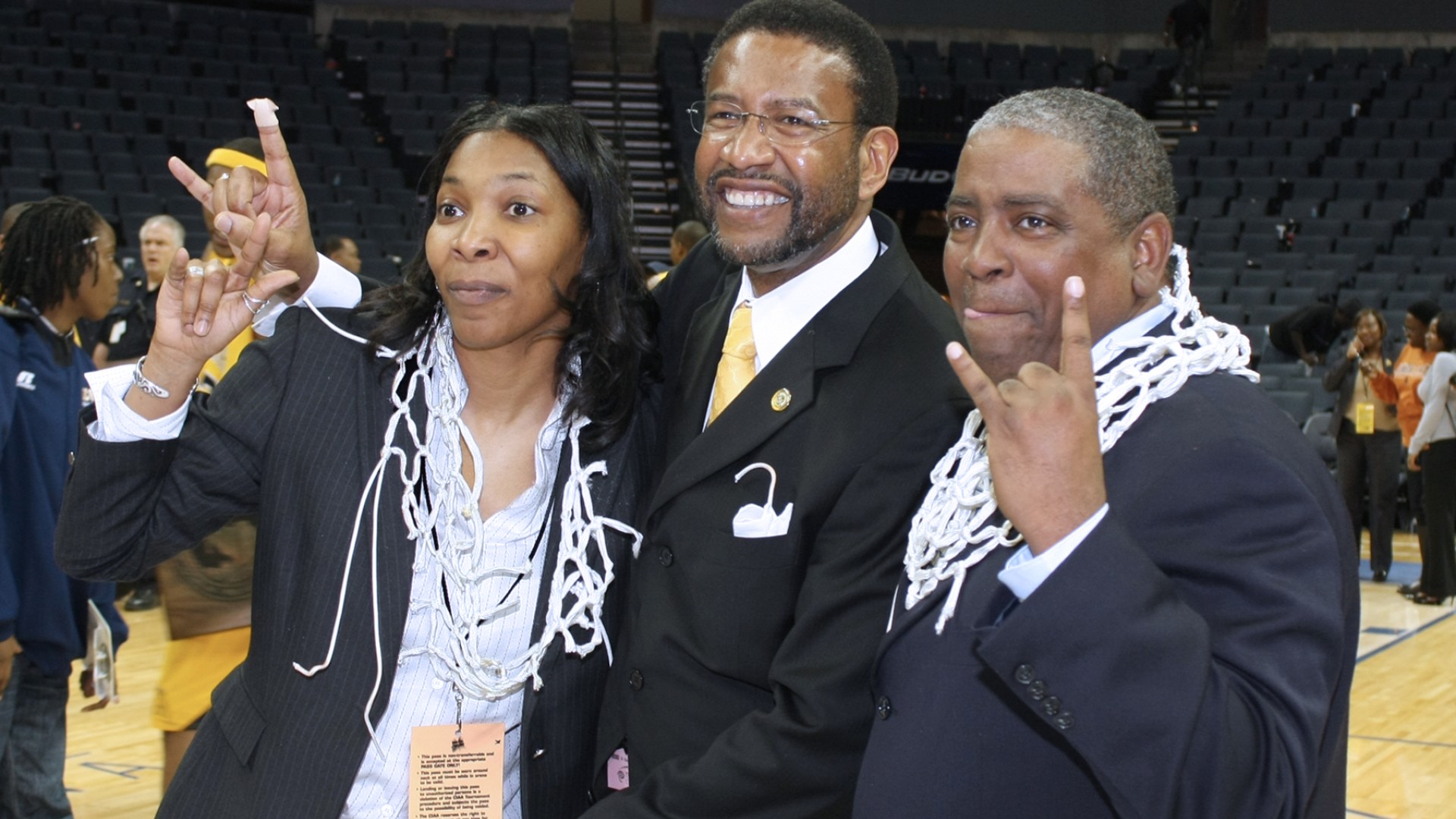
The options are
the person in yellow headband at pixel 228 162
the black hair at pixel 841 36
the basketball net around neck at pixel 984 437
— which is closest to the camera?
the basketball net around neck at pixel 984 437

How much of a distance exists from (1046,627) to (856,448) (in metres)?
0.52

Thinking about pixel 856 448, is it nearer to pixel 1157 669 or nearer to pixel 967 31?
pixel 1157 669

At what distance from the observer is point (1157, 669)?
4.08 feet

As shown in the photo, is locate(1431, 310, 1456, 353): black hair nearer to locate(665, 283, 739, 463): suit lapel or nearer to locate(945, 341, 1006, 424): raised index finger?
locate(665, 283, 739, 463): suit lapel

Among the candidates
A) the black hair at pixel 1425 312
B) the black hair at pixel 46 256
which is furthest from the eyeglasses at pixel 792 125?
the black hair at pixel 1425 312

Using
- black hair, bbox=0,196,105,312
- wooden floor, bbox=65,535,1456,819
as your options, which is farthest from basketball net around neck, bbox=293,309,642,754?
wooden floor, bbox=65,535,1456,819

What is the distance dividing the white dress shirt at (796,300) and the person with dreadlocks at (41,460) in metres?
2.13

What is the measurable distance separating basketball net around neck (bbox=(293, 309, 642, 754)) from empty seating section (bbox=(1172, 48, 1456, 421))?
28.3 feet

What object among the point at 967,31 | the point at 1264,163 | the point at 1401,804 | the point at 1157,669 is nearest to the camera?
the point at 1157,669

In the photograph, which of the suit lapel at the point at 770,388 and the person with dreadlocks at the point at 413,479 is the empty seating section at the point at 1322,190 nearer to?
the suit lapel at the point at 770,388

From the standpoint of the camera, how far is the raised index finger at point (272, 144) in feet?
5.70

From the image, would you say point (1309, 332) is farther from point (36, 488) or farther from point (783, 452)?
point (783, 452)

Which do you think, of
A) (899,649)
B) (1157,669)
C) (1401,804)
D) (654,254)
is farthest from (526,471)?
(654,254)

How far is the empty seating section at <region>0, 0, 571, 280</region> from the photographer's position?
1123 cm
